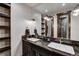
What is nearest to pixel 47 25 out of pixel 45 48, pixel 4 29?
pixel 45 48

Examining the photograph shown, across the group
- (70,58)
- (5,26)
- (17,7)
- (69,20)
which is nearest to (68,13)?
(69,20)

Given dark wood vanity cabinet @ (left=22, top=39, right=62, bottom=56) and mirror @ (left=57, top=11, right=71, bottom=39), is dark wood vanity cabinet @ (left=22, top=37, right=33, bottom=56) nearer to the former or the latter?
dark wood vanity cabinet @ (left=22, top=39, right=62, bottom=56)

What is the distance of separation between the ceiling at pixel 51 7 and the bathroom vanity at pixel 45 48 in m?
0.57

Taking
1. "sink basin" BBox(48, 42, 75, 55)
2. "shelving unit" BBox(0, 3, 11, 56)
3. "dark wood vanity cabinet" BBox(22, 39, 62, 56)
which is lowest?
"dark wood vanity cabinet" BBox(22, 39, 62, 56)

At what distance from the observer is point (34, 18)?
1662mm

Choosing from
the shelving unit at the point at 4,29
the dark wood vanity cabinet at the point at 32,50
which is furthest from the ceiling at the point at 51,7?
the dark wood vanity cabinet at the point at 32,50

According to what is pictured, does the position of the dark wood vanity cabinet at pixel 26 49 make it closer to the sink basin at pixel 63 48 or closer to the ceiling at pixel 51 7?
the sink basin at pixel 63 48

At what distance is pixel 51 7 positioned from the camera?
156cm

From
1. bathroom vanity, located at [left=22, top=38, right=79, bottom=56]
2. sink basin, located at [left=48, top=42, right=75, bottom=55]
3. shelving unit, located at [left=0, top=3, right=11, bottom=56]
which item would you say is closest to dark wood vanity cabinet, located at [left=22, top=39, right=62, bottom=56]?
bathroom vanity, located at [left=22, top=38, right=79, bottom=56]

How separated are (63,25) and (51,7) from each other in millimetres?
378

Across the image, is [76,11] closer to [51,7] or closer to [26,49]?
[51,7]

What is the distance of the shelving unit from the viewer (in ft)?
5.42

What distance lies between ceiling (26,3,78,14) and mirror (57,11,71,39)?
87 millimetres

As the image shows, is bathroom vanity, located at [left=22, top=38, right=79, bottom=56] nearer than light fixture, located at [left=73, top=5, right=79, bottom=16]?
Yes
